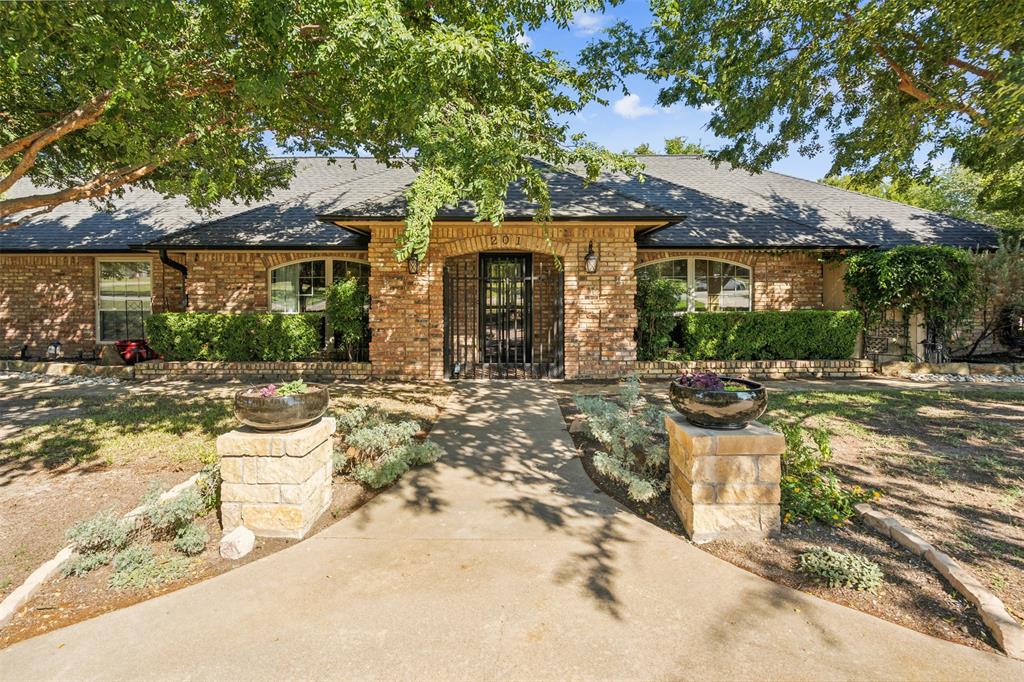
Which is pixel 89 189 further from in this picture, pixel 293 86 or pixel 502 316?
pixel 502 316

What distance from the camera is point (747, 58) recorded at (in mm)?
8656

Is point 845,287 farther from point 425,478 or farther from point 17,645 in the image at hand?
point 17,645

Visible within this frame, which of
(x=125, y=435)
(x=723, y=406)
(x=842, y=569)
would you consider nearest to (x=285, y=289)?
(x=125, y=435)

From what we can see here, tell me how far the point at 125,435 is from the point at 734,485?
20.8 feet

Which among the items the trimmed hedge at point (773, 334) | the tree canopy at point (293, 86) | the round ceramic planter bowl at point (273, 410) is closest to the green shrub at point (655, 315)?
the trimmed hedge at point (773, 334)

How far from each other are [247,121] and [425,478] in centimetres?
586

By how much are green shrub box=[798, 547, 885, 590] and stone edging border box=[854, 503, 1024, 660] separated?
0.32 meters

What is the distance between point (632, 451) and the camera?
14.2 feet

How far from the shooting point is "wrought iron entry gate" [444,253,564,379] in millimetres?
9031

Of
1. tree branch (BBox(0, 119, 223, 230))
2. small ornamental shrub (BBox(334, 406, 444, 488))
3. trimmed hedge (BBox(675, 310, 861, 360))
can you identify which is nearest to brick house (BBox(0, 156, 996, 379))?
trimmed hedge (BBox(675, 310, 861, 360))

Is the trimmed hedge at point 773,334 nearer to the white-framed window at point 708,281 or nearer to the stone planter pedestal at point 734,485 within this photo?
the white-framed window at point 708,281

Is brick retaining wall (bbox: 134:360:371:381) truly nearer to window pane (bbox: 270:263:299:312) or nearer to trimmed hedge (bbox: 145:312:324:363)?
trimmed hedge (bbox: 145:312:324:363)

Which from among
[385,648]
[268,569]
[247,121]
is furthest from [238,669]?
[247,121]

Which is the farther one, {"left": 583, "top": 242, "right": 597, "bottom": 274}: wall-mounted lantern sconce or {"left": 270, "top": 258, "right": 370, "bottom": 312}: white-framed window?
{"left": 270, "top": 258, "right": 370, "bottom": 312}: white-framed window
